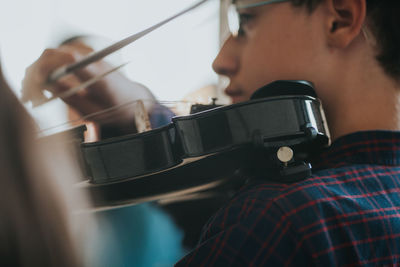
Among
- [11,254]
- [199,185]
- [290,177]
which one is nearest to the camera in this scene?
[11,254]

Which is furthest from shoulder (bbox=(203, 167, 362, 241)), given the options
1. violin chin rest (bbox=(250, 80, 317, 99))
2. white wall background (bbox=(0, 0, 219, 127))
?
white wall background (bbox=(0, 0, 219, 127))

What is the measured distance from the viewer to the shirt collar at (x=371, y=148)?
1.59 feet

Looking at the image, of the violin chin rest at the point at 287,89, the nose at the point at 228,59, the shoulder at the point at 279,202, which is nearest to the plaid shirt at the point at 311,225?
the shoulder at the point at 279,202

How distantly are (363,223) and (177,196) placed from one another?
1.16 ft

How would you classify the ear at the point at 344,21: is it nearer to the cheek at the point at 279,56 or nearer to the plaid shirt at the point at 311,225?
the cheek at the point at 279,56

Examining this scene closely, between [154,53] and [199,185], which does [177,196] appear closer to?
[199,185]

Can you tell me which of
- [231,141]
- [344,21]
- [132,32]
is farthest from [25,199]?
[344,21]

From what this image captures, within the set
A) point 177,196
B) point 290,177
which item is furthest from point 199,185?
point 290,177

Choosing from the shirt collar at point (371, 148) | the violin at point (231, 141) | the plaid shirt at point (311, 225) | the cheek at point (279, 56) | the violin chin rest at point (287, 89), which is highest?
the cheek at point (279, 56)

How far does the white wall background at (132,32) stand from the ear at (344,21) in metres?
0.22

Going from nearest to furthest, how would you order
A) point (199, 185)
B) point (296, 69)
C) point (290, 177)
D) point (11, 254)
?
point (11, 254), point (290, 177), point (296, 69), point (199, 185)

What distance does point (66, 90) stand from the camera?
0.56 m

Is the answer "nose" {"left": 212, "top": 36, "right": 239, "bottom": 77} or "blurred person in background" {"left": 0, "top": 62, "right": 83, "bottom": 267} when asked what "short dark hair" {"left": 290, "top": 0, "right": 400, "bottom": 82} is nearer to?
"nose" {"left": 212, "top": 36, "right": 239, "bottom": 77}

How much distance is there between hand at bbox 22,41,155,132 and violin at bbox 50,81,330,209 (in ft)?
0.32
